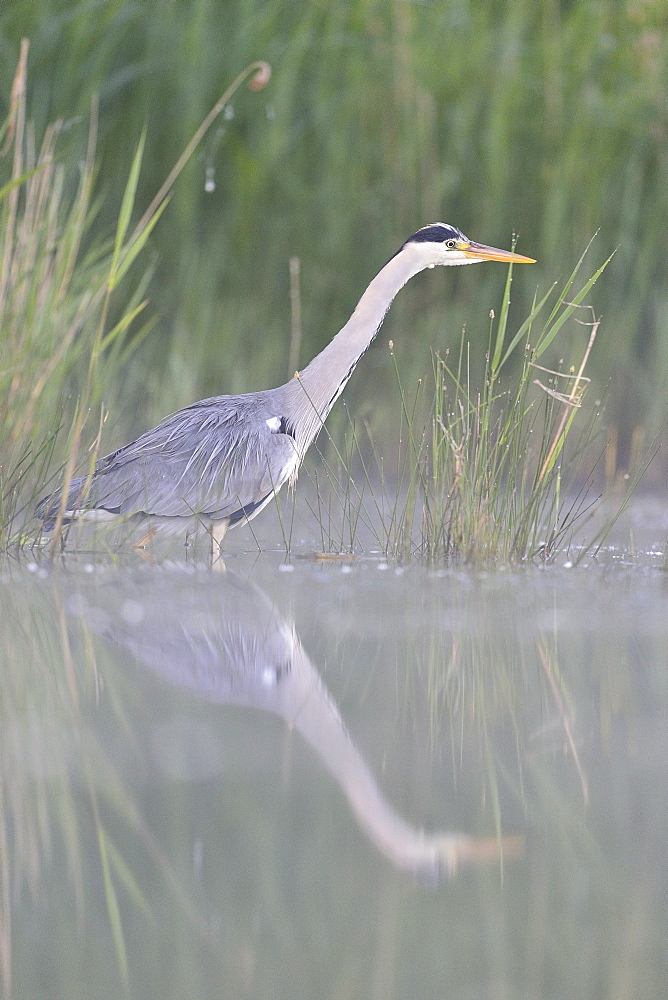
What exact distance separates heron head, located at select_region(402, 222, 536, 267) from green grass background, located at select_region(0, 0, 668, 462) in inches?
27.7

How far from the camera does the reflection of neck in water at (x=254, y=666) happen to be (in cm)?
133

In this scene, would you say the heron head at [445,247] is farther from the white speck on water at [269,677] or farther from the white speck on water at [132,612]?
the white speck on water at [269,677]

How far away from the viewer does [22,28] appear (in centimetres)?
445

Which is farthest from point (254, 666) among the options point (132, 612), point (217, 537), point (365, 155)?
point (365, 155)

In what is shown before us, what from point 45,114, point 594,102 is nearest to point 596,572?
point 594,102

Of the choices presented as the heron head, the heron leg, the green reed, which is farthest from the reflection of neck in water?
the heron head

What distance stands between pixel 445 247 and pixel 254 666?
1976 mm

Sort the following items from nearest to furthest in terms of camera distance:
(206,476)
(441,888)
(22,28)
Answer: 1. (441,888)
2. (206,476)
3. (22,28)

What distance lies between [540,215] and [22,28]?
2.00 metres

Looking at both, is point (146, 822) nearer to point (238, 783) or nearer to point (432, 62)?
point (238, 783)

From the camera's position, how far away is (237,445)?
3.62 metres

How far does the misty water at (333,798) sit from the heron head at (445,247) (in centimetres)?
143

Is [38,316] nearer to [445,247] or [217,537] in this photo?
[217,537]

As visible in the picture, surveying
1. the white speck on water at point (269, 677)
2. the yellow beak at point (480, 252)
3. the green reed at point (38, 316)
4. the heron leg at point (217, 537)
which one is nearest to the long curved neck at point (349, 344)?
the yellow beak at point (480, 252)
